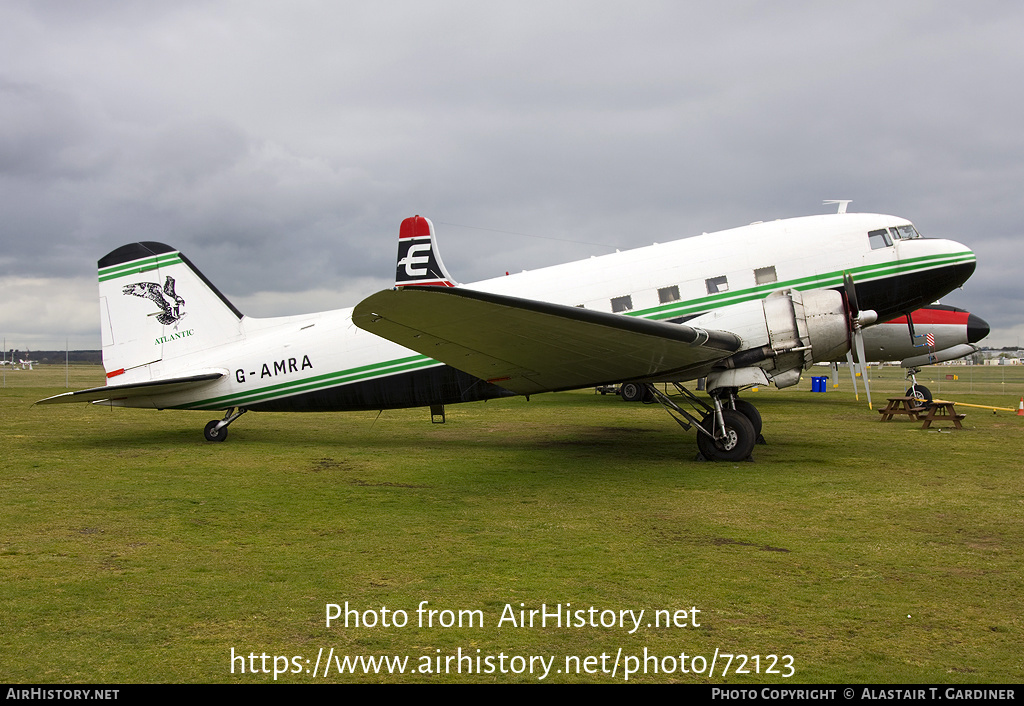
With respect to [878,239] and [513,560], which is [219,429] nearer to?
[513,560]

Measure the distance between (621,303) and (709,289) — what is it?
4.98ft

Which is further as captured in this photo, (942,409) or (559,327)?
(942,409)

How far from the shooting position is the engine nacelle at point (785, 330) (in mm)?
11094

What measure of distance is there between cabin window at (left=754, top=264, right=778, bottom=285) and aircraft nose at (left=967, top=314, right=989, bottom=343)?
17.1 metres

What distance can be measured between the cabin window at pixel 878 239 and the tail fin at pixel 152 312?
1264 centimetres

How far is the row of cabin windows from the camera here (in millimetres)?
11602

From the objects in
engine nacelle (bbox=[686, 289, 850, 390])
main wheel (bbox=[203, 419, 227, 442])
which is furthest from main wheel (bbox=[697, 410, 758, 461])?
main wheel (bbox=[203, 419, 227, 442])

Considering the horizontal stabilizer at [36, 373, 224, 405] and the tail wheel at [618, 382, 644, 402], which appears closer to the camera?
the horizontal stabilizer at [36, 373, 224, 405]

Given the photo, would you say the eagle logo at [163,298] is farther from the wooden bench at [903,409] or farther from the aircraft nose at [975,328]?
the aircraft nose at [975,328]

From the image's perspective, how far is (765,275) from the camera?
11.6 meters

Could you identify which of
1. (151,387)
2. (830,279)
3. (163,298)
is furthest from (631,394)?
(151,387)

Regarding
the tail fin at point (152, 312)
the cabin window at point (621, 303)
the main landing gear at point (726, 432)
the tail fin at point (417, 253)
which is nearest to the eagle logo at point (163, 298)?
the tail fin at point (152, 312)

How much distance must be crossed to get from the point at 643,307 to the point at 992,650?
8.46m

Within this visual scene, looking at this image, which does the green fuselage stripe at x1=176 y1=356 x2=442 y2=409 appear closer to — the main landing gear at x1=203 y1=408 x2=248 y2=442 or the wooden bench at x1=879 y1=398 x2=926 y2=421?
the main landing gear at x1=203 y1=408 x2=248 y2=442
